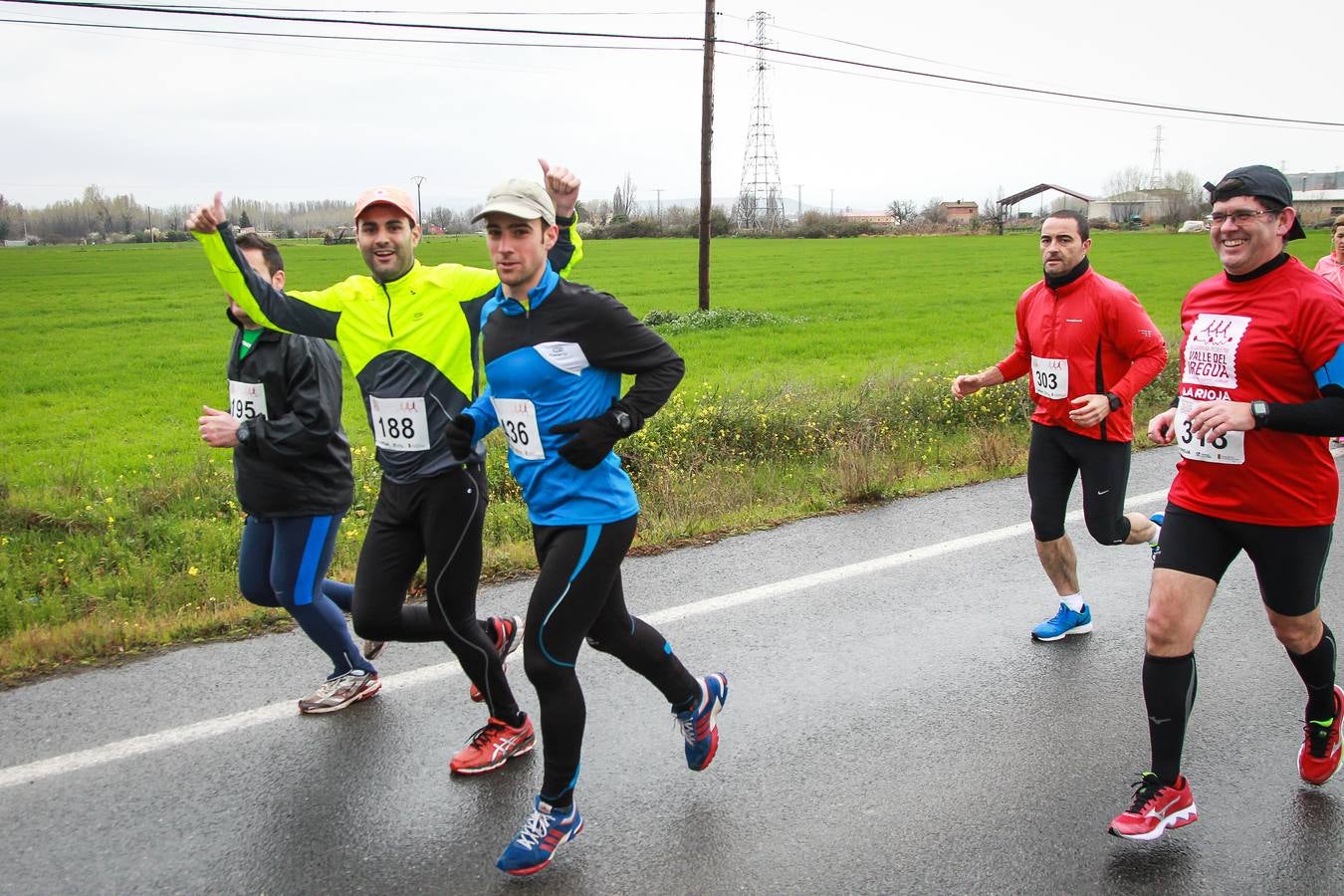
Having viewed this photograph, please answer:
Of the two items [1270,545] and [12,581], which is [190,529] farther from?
[1270,545]

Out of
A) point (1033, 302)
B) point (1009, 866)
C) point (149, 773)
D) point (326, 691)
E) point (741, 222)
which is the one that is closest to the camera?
point (1009, 866)

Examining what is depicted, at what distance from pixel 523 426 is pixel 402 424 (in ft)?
2.32

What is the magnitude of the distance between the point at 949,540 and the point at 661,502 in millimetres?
2143

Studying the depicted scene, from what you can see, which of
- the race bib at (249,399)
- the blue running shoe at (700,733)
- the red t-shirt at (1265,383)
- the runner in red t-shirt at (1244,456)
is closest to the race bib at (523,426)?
the blue running shoe at (700,733)

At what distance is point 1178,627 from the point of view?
141 inches

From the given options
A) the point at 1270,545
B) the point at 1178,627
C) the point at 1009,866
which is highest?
the point at 1270,545

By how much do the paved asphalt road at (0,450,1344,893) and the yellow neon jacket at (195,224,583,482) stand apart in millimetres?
1222

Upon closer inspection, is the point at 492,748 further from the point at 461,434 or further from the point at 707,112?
the point at 707,112

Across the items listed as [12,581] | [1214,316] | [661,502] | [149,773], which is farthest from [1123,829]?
[12,581]

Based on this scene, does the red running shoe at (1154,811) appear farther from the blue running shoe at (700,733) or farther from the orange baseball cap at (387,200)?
the orange baseball cap at (387,200)

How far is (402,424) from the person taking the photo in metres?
4.08

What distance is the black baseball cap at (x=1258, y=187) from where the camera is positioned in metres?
3.50

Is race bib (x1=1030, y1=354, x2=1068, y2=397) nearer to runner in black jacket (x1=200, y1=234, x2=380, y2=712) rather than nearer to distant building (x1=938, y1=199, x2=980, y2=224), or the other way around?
runner in black jacket (x1=200, y1=234, x2=380, y2=712)

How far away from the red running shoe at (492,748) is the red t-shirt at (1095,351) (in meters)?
3.03
